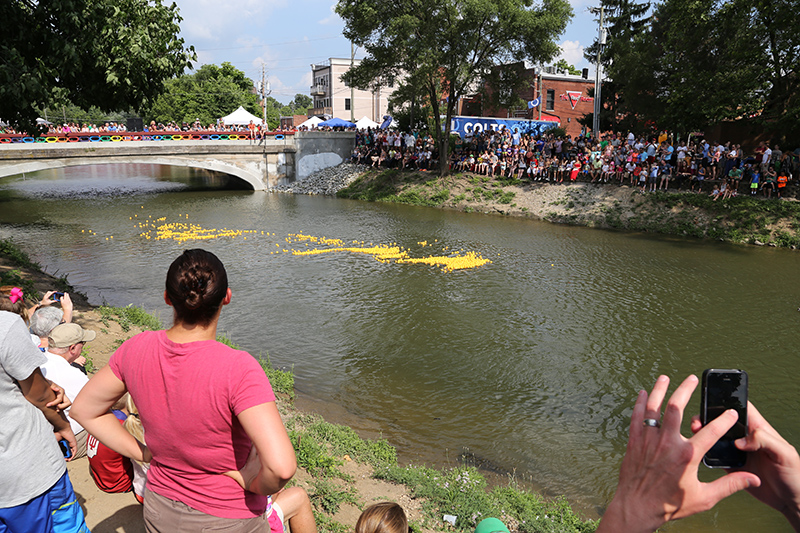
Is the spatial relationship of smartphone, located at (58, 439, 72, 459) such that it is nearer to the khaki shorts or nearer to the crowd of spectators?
the khaki shorts

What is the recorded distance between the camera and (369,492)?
17.7ft

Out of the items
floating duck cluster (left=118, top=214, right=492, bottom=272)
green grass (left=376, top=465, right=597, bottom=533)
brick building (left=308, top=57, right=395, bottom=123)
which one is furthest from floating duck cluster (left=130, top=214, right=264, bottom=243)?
brick building (left=308, top=57, right=395, bottom=123)

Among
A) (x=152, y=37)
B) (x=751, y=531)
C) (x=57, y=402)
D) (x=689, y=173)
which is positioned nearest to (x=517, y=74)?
(x=689, y=173)

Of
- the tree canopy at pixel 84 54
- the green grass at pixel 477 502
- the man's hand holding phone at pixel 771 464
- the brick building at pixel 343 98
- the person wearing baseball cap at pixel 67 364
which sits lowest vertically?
the green grass at pixel 477 502

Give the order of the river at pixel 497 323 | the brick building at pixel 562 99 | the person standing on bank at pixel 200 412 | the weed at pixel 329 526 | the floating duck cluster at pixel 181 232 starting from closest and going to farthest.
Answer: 1. the person standing on bank at pixel 200 412
2. the weed at pixel 329 526
3. the river at pixel 497 323
4. the floating duck cluster at pixel 181 232
5. the brick building at pixel 562 99

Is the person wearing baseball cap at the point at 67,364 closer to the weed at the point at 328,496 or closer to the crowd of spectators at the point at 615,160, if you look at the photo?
the weed at the point at 328,496

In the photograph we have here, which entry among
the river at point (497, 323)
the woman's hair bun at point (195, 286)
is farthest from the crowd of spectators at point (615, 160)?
the woman's hair bun at point (195, 286)

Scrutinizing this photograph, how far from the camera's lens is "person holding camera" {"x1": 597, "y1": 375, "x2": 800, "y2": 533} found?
4.73 ft

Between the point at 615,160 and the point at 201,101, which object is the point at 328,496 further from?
the point at 201,101

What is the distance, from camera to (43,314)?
4.53 m

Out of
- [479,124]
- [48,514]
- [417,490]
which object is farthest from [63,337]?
[479,124]

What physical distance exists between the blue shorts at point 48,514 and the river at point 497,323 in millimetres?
4512

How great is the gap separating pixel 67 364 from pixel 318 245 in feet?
51.5

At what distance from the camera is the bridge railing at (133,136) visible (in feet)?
102
